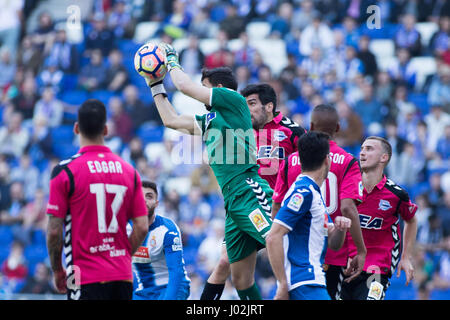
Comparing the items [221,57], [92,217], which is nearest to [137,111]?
[221,57]

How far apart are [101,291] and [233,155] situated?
7.00 ft

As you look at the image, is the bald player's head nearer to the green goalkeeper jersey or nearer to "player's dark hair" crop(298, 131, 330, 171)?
the green goalkeeper jersey

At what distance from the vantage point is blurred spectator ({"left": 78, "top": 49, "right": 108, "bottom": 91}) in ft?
65.9

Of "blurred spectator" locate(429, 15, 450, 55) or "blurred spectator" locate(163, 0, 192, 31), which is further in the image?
"blurred spectator" locate(163, 0, 192, 31)

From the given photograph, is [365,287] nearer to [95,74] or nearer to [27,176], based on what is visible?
[27,176]

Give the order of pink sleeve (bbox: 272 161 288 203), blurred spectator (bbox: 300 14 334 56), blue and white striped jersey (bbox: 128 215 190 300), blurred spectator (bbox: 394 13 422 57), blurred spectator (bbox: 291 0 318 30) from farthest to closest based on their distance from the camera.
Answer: blurred spectator (bbox: 291 0 318 30)
blurred spectator (bbox: 300 14 334 56)
blurred spectator (bbox: 394 13 422 57)
blue and white striped jersey (bbox: 128 215 190 300)
pink sleeve (bbox: 272 161 288 203)

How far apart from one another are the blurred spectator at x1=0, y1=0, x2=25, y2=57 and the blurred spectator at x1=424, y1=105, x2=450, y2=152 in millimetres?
12032

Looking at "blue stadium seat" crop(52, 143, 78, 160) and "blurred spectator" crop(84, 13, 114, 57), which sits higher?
"blurred spectator" crop(84, 13, 114, 57)

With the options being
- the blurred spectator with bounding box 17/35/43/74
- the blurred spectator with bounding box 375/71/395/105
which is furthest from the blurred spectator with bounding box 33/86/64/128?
the blurred spectator with bounding box 375/71/395/105

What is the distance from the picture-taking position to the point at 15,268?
16.4 metres

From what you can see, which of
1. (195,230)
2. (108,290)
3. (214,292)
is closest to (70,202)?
(108,290)

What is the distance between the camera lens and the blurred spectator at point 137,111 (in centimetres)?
1858

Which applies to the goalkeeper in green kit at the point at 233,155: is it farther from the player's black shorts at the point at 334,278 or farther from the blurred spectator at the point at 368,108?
the blurred spectator at the point at 368,108

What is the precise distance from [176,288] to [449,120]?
404 inches
